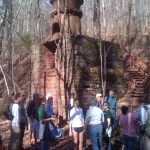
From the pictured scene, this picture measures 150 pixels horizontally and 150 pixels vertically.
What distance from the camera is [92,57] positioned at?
12930 millimetres

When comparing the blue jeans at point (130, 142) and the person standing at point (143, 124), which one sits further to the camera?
the blue jeans at point (130, 142)

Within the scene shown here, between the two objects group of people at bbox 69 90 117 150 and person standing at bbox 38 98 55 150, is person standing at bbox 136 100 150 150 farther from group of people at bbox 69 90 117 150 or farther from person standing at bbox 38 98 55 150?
person standing at bbox 38 98 55 150

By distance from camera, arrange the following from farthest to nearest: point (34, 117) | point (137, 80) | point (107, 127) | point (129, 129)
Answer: point (137, 80), point (107, 127), point (34, 117), point (129, 129)

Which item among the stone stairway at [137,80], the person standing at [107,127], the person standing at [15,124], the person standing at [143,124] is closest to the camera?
the person standing at [143,124]

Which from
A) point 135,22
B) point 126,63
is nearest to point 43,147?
point 126,63

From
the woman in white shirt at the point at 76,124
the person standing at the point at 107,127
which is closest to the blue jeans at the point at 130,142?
the person standing at the point at 107,127

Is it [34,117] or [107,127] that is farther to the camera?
[107,127]

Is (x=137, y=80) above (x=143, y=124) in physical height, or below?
above

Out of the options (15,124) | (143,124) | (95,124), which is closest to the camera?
(143,124)

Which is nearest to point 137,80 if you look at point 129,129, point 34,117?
point 129,129

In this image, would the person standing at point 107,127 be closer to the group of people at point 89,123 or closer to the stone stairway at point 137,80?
the group of people at point 89,123

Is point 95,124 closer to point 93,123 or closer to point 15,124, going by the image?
point 93,123

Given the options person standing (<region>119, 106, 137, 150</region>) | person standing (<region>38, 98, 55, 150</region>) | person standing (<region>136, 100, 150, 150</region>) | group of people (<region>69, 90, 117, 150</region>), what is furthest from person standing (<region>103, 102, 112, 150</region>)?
person standing (<region>38, 98, 55, 150</region>)

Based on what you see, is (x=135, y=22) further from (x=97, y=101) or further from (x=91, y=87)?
(x=97, y=101)
